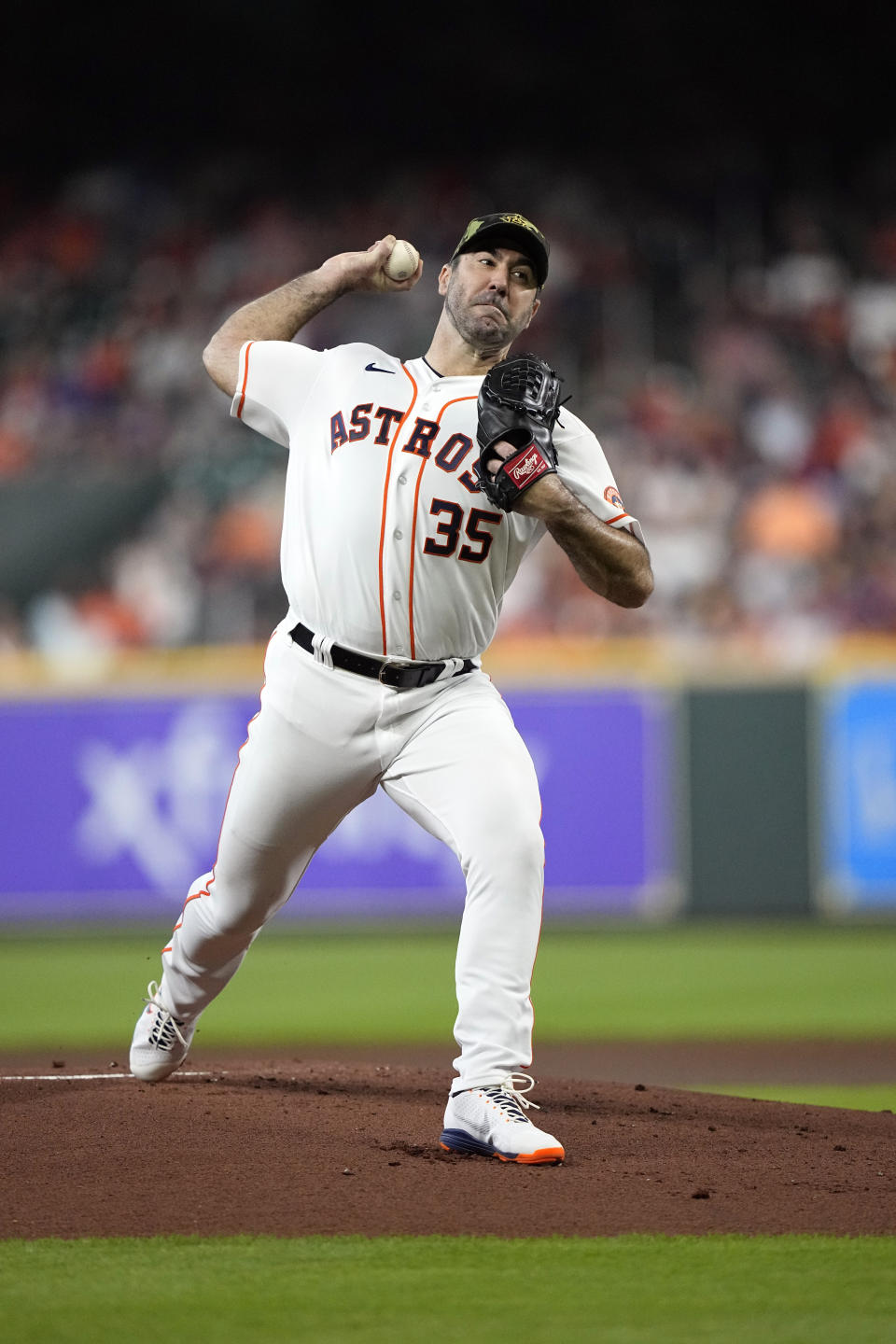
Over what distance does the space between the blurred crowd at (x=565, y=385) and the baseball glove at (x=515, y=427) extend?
835 centimetres

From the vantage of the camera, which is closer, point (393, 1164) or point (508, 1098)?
point (393, 1164)

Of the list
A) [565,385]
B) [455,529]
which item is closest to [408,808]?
[455,529]

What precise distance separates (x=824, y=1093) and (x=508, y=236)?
294 cm

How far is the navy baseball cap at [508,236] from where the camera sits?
12.8 feet

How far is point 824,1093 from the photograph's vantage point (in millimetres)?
5414

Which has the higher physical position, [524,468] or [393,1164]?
[524,468]

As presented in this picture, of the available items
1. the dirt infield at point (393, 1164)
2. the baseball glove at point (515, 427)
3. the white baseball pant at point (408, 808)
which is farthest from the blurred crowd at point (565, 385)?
the baseball glove at point (515, 427)

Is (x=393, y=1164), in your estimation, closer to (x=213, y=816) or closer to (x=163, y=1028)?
(x=163, y=1028)

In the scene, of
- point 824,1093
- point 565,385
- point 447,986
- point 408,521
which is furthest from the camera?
point 565,385

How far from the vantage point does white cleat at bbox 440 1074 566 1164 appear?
11.5 feet

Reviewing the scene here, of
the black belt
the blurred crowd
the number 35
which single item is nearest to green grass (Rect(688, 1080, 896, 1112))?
the black belt

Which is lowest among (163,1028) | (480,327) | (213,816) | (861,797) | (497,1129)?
(497,1129)

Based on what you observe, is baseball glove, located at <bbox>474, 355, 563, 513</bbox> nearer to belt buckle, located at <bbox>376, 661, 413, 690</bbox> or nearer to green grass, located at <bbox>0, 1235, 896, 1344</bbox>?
belt buckle, located at <bbox>376, 661, 413, 690</bbox>

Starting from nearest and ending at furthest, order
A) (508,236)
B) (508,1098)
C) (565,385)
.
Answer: (508,1098) < (508,236) < (565,385)
